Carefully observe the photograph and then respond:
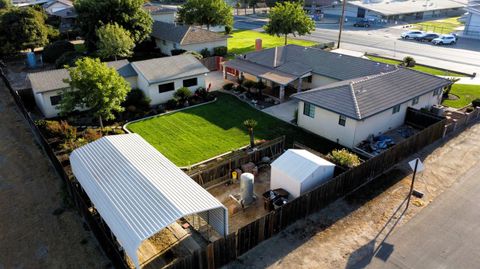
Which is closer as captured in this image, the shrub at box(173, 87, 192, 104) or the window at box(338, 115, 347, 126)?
the window at box(338, 115, 347, 126)

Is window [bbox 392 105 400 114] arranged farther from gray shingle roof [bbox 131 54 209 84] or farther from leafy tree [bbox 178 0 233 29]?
leafy tree [bbox 178 0 233 29]

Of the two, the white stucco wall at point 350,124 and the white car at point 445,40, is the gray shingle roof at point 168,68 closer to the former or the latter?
the white stucco wall at point 350,124

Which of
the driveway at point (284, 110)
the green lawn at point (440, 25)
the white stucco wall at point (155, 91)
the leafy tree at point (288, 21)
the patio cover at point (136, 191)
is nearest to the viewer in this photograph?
the patio cover at point (136, 191)

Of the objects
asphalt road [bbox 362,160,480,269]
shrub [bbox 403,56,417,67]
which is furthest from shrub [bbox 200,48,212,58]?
asphalt road [bbox 362,160,480,269]

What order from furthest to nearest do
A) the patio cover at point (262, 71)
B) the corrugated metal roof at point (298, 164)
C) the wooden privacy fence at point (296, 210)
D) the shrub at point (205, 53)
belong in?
1. the shrub at point (205, 53)
2. the patio cover at point (262, 71)
3. the corrugated metal roof at point (298, 164)
4. the wooden privacy fence at point (296, 210)

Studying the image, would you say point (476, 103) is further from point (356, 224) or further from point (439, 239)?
point (356, 224)

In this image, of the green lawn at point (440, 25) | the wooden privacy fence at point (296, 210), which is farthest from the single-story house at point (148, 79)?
the green lawn at point (440, 25)

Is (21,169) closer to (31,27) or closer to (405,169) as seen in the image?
(405,169)
